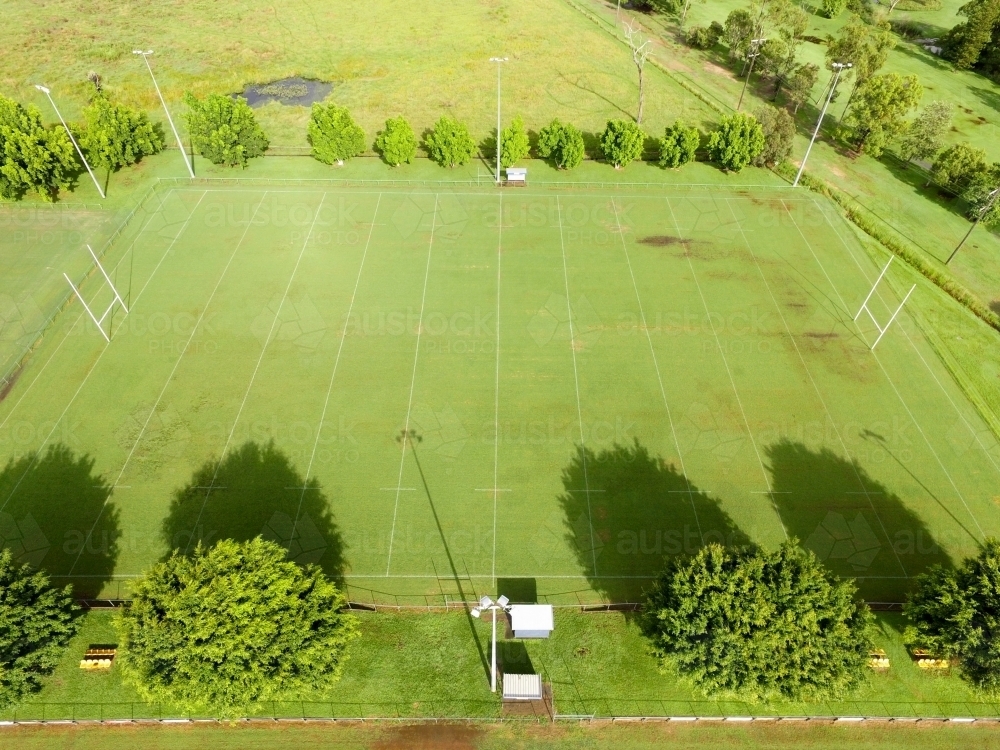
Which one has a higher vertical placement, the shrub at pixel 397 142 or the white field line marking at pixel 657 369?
the shrub at pixel 397 142

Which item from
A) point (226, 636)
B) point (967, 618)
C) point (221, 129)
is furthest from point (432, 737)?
point (221, 129)

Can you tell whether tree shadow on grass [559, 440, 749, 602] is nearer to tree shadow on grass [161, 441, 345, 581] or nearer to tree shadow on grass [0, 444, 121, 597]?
tree shadow on grass [161, 441, 345, 581]

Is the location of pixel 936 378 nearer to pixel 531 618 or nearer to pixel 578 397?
pixel 578 397

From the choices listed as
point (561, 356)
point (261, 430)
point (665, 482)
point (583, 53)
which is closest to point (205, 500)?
point (261, 430)

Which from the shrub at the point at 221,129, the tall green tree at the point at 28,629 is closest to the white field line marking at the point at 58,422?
the tall green tree at the point at 28,629

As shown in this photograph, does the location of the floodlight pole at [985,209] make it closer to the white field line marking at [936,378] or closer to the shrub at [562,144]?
the white field line marking at [936,378]

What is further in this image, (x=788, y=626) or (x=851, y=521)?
(x=851, y=521)
